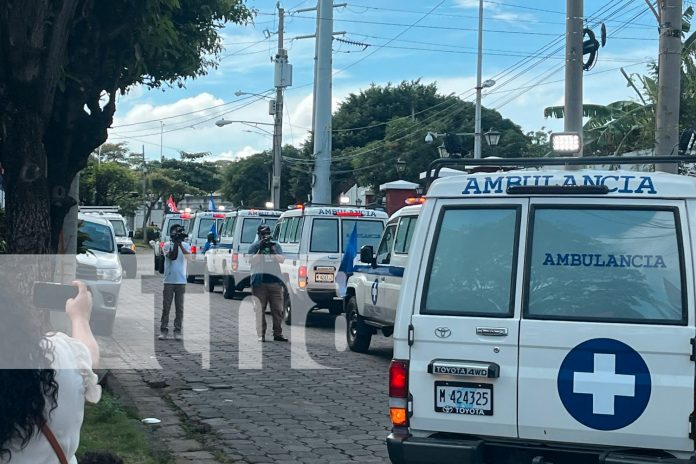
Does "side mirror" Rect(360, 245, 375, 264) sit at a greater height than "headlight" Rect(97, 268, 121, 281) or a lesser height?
greater

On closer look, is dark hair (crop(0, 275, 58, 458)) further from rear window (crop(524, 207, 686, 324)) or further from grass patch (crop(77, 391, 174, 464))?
grass patch (crop(77, 391, 174, 464))

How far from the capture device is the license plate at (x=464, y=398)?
18.5 ft

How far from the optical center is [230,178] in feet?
235

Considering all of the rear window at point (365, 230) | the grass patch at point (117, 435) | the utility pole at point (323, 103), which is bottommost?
the grass patch at point (117, 435)

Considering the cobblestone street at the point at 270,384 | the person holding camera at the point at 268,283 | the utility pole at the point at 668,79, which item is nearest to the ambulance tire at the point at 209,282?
the cobblestone street at the point at 270,384

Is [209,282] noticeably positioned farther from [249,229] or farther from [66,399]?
[66,399]

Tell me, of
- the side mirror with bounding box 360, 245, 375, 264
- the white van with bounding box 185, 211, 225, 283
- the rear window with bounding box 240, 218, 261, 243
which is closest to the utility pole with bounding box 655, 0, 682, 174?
the side mirror with bounding box 360, 245, 375, 264

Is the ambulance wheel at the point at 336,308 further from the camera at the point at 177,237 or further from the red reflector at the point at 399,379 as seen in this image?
the red reflector at the point at 399,379

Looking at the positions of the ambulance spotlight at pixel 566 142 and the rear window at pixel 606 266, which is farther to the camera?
the ambulance spotlight at pixel 566 142

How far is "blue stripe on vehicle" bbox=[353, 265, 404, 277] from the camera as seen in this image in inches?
513

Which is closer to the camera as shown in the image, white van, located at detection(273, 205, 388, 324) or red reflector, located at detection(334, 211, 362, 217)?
white van, located at detection(273, 205, 388, 324)

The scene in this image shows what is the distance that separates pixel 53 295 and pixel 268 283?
39.8 feet

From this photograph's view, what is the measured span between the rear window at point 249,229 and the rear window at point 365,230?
6.45m

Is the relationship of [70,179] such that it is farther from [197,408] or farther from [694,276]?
[694,276]
